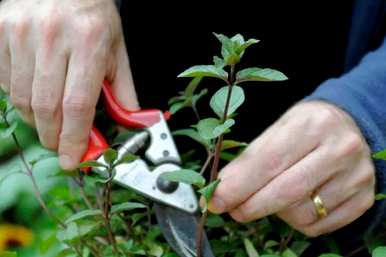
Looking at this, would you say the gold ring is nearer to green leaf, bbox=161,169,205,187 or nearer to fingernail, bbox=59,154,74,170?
green leaf, bbox=161,169,205,187

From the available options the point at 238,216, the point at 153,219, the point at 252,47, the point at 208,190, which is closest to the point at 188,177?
the point at 208,190

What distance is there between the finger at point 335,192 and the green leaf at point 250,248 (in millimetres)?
62

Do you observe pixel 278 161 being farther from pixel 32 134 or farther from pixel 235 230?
pixel 32 134

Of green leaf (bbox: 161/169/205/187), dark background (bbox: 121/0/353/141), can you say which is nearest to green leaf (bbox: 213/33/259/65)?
green leaf (bbox: 161/169/205/187)

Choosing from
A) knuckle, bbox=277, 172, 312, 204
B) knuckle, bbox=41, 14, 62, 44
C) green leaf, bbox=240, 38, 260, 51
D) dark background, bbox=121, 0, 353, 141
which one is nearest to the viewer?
green leaf, bbox=240, 38, 260, 51

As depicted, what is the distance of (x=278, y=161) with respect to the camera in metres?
0.92

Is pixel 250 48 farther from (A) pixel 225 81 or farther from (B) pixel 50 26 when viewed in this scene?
(A) pixel 225 81

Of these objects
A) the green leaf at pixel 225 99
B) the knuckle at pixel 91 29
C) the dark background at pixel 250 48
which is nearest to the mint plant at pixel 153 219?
the green leaf at pixel 225 99

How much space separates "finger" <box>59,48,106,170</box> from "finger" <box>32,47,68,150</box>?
1 centimetres

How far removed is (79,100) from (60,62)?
54mm

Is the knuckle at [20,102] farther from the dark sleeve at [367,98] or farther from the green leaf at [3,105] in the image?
the dark sleeve at [367,98]

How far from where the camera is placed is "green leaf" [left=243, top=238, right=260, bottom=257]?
984mm

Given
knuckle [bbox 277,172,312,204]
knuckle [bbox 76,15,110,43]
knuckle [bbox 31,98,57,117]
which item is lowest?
knuckle [bbox 277,172,312,204]

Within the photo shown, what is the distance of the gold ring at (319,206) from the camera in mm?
950
